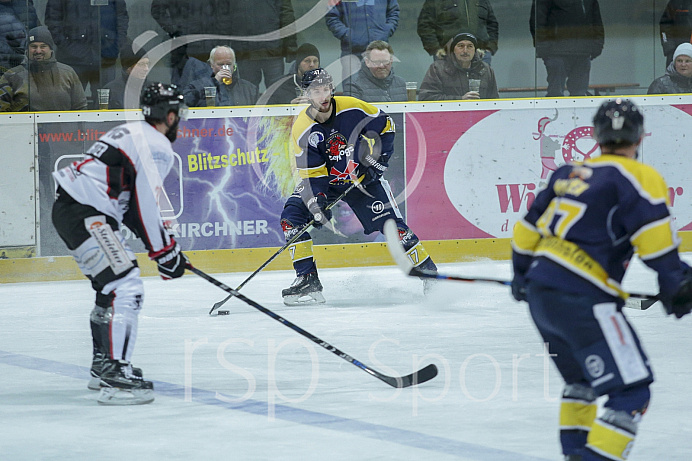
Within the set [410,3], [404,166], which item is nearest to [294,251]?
[404,166]

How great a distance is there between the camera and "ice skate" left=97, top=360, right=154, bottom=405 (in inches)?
118

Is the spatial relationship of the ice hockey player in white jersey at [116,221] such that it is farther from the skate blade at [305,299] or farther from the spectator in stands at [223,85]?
the spectator in stands at [223,85]

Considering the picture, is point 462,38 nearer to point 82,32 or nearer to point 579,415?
point 82,32

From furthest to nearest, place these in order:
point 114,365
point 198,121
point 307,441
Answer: point 198,121, point 114,365, point 307,441

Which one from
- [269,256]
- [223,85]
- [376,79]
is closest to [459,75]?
[376,79]

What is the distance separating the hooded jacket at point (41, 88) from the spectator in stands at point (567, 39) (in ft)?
11.2

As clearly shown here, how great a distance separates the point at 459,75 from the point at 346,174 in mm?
1830

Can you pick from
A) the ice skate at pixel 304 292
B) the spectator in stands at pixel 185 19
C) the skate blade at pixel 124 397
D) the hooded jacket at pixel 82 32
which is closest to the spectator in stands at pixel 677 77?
the ice skate at pixel 304 292

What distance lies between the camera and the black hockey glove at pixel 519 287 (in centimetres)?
218

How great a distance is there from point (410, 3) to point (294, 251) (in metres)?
2.46

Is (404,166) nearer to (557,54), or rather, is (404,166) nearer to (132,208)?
(557,54)

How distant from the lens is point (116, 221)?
10.2ft

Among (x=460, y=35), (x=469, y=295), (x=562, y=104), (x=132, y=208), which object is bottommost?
(x=469, y=295)

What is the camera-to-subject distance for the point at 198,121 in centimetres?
641
